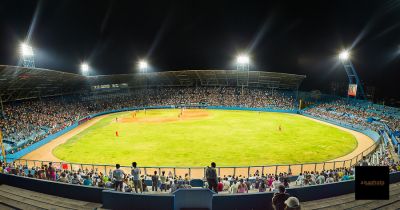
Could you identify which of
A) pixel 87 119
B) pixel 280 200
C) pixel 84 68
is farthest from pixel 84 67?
pixel 280 200

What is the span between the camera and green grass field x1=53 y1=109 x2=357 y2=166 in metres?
23.0

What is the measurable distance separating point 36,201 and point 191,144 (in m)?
20.2

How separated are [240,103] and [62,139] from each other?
4044 cm

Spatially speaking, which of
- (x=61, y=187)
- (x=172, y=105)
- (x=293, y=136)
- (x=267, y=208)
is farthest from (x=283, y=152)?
(x=172, y=105)

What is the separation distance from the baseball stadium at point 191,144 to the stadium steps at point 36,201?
34 millimetres

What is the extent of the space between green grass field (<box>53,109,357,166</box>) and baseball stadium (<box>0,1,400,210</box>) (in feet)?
0.50

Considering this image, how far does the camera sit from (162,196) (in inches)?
286

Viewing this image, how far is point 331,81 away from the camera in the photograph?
6575 centimetres

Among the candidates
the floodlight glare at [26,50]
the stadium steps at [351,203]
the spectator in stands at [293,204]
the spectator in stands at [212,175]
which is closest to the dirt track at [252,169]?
the spectator in stands at [212,175]

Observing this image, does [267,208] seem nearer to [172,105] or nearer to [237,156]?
[237,156]

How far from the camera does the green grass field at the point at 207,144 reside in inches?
904

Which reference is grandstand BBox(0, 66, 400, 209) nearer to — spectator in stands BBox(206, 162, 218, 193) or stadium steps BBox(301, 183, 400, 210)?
stadium steps BBox(301, 183, 400, 210)

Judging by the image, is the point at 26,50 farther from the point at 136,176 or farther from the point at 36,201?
the point at 136,176

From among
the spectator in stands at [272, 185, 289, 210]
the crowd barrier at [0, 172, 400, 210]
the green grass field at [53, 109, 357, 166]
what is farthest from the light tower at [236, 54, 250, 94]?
the spectator in stands at [272, 185, 289, 210]
